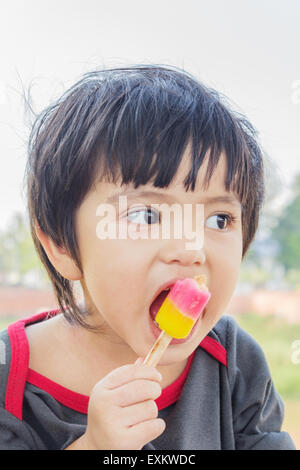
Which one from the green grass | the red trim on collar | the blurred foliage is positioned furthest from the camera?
the blurred foliage

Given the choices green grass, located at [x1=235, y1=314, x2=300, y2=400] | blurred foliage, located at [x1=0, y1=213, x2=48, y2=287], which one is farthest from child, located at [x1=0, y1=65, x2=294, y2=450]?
blurred foliage, located at [x1=0, y1=213, x2=48, y2=287]

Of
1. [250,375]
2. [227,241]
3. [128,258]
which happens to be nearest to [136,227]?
[128,258]

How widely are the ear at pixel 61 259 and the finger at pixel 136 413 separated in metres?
0.27

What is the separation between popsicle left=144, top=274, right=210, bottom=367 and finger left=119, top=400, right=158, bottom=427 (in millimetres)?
63

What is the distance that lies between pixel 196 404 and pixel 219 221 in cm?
37

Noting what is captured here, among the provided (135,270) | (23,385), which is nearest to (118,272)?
(135,270)

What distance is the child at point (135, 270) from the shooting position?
2.39ft

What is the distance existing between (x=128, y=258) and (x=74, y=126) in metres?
0.26

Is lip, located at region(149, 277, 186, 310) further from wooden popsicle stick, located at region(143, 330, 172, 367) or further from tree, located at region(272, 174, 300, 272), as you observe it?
tree, located at region(272, 174, 300, 272)

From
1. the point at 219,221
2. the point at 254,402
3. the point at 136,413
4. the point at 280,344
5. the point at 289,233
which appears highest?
the point at 219,221

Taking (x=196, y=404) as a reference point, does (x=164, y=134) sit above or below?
above

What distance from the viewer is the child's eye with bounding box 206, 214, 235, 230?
792 millimetres

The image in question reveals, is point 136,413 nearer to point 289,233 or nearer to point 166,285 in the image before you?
point 166,285

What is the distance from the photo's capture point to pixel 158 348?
0.68 meters
